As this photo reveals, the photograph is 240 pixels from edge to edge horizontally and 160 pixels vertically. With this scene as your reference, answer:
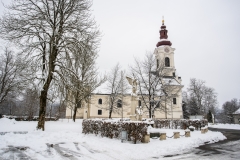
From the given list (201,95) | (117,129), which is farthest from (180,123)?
(201,95)

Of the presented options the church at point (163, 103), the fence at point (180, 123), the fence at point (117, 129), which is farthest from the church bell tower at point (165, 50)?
the fence at point (117, 129)

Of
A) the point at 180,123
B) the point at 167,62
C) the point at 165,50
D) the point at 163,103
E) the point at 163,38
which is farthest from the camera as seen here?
the point at 163,38

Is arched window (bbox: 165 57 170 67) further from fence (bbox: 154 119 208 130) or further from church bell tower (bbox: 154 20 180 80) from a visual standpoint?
fence (bbox: 154 119 208 130)

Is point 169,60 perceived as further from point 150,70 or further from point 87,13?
point 87,13

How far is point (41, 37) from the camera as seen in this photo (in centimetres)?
1341

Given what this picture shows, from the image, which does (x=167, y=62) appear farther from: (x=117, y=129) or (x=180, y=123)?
(x=117, y=129)

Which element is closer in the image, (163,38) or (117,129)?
(117,129)

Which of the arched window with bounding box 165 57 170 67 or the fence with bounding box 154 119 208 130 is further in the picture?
the arched window with bounding box 165 57 170 67

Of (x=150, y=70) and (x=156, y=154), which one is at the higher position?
(x=150, y=70)

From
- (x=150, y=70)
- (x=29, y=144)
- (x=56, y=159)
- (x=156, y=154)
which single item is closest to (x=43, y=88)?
(x=29, y=144)

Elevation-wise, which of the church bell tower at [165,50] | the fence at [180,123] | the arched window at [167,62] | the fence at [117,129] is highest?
the church bell tower at [165,50]

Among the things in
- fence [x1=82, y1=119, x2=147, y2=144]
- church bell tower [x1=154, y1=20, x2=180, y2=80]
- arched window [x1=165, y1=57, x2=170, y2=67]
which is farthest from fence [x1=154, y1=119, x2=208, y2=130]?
arched window [x1=165, y1=57, x2=170, y2=67]

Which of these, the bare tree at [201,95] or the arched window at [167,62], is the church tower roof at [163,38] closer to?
the arched window at [167,62]

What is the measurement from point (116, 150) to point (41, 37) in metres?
10.5
